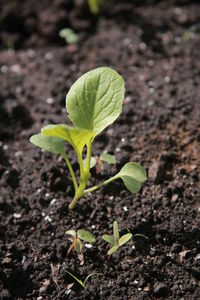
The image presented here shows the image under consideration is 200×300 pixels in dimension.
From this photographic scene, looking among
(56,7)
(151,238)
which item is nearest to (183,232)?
(151,238)

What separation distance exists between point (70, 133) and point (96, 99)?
196 mm

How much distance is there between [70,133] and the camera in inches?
Answer: 57.1

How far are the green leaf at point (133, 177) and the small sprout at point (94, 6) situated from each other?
1.45 meters

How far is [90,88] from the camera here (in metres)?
1.55

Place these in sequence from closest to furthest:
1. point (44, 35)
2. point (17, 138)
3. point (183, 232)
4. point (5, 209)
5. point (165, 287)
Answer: point (165, 287), point (183, 232), point (5, 209), point (17, 138), point (44, 35)

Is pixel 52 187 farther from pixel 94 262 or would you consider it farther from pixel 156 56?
pixel 156 56

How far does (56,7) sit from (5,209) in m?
1.51

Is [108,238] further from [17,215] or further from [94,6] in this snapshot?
[94,6]

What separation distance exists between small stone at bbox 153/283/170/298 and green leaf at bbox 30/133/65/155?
0.58 meters

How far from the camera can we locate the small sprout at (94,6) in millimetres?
2692

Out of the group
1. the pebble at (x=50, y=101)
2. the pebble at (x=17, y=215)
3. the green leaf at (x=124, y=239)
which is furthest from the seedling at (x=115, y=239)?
the pebble at (x=50, y=101)

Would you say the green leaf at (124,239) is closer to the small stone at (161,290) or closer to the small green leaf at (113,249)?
the small green leaf at (113,249)

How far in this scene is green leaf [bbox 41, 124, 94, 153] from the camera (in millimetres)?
1399

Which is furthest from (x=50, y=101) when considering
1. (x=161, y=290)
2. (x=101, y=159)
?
(x=161, y=290)
